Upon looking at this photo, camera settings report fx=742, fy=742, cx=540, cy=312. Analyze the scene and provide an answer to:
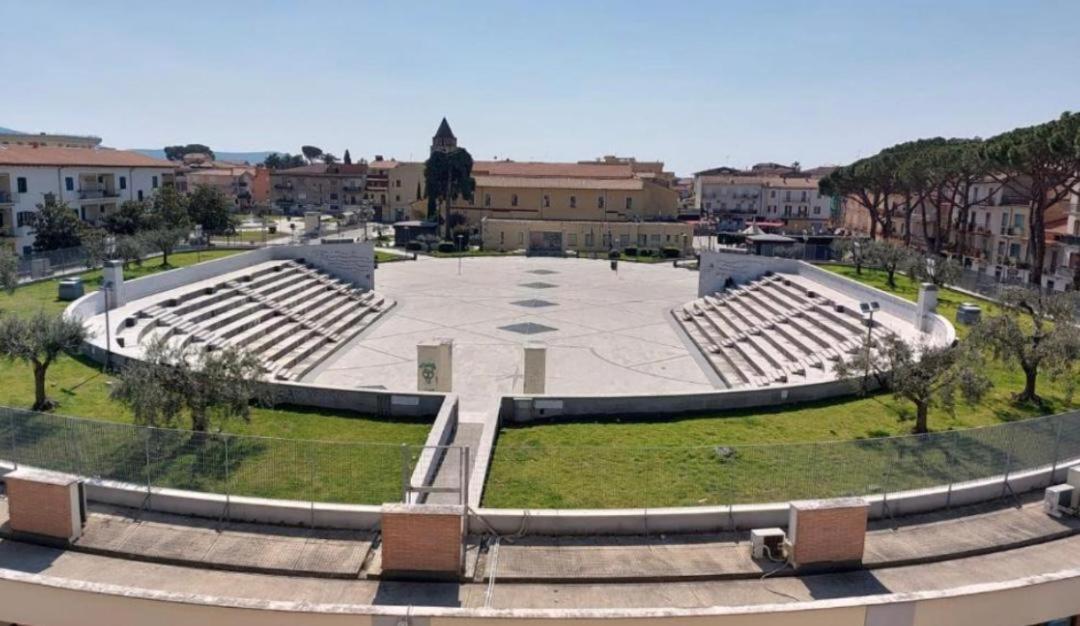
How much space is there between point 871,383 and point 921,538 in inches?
326

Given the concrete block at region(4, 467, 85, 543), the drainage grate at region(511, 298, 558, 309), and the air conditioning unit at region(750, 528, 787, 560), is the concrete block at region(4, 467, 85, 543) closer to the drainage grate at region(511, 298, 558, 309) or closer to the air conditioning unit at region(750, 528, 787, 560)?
the air conditioning unit at region(750, 528, 787, 560)

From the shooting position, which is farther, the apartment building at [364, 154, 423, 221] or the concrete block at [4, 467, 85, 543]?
the apartment building at [364, 154, 423, 221]

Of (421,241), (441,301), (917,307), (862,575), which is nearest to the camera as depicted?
(862,575)

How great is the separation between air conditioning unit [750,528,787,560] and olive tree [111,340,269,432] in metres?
9.86

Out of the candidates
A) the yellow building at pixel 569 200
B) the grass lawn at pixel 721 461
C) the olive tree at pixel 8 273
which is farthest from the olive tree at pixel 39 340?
the yellow building at pixel 569 200

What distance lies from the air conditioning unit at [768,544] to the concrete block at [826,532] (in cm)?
21

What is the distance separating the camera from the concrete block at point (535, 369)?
20.0 metres

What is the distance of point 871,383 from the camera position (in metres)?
19.4

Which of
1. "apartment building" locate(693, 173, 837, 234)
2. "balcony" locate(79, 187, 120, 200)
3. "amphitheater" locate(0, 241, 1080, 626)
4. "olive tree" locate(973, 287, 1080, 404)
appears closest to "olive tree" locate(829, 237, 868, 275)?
"olive tree" locate(973, 287, 1080, 404)

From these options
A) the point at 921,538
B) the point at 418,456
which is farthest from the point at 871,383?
the point at 418,456

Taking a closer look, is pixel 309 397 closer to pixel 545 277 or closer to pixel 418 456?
pixel 418 456

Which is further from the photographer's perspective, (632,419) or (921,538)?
(632,419)

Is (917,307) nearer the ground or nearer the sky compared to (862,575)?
nearer the sky

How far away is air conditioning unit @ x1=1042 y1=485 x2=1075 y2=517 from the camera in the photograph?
40.9 feet
